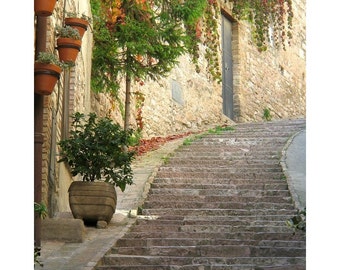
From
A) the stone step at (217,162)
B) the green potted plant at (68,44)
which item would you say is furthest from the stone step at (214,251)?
the stone step at (217,162)

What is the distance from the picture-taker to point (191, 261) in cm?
718

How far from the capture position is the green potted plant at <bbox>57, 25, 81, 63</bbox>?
27.8ft

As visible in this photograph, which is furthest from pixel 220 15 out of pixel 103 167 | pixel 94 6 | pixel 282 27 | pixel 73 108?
pixel 103 167

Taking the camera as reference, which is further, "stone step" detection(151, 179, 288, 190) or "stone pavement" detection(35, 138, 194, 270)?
"stone step" detection(151, 179, 288, 190)

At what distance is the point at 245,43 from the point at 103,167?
38.6 feet

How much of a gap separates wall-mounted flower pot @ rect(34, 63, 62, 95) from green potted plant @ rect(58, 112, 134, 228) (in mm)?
1609

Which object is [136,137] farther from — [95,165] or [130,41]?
[95,165]

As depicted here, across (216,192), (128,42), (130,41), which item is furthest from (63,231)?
(130,41)

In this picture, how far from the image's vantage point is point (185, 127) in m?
16.5

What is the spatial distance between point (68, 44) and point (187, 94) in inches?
329

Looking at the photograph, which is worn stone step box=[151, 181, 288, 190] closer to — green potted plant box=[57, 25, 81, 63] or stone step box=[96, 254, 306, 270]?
green potted plant box=[57, 25, 81, 63]

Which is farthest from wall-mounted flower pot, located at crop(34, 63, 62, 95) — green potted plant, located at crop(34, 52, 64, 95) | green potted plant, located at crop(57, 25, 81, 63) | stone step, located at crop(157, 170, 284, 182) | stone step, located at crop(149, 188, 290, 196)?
stone step, located at crop(157, 170, 284, 182)
